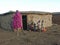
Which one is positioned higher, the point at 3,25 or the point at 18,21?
the point at 18,21

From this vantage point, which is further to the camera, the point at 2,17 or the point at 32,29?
the point at 2,17

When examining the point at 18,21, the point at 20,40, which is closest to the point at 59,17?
the point at 18,21

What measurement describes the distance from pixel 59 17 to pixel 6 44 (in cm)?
2293

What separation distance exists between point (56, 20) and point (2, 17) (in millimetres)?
10967

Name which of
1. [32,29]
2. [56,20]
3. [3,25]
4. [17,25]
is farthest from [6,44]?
[56,20]

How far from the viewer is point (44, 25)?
93.9ft

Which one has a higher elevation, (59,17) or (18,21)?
(18,21)

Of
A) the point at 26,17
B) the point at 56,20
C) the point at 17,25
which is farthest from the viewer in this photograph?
the point at 56,20

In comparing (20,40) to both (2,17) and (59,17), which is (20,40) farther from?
(59,17)

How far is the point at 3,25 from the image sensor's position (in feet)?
102

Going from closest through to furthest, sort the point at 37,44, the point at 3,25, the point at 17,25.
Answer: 1. the point at 37,44
2. the point at 17,25
3. the point at 3,25

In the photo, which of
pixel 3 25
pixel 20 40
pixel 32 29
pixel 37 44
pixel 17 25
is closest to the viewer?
pixel 37 44

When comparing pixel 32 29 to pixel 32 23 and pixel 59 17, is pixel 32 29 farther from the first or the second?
pixel 59 17

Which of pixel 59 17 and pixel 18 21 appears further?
pixel 59 17
